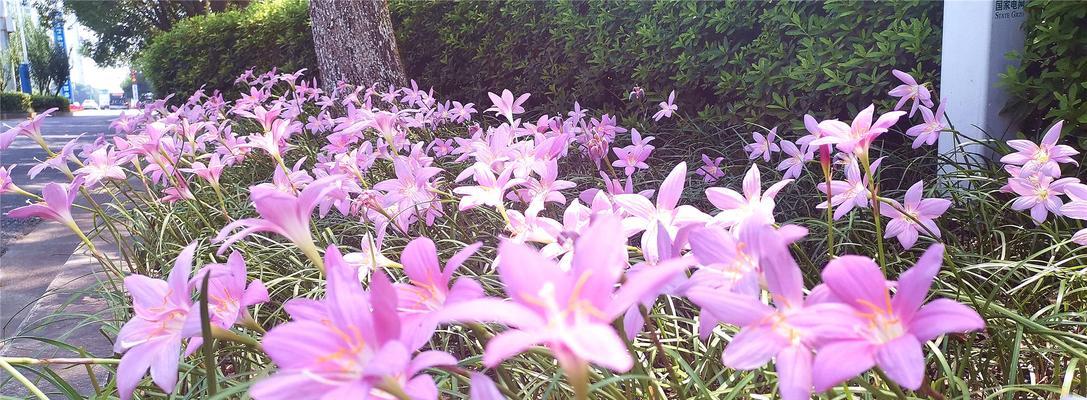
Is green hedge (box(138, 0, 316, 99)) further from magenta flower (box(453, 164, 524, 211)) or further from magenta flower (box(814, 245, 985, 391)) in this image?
magenta flower (box(814, 245, 985, 391))

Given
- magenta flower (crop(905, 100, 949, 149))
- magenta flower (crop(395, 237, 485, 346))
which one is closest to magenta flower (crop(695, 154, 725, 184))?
magenta flower (crop(905, 100, 949, 149))

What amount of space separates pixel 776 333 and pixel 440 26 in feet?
18.2

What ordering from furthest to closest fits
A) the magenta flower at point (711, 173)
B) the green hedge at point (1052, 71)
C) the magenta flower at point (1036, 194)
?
the magenta flower at point (711, 173) → the green hedge at point (1052, 71) → the magenta flower at point (1036, 194)

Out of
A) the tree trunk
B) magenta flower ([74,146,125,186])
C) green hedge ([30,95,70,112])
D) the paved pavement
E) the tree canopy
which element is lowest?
the paved pavement

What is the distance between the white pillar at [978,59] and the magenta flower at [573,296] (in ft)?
8.09

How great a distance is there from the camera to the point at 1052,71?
2.41m

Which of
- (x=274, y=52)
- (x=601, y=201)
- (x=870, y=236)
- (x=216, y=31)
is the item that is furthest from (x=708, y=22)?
(x=216, y=31)

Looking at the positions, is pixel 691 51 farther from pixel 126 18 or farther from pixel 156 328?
pixel 126 18

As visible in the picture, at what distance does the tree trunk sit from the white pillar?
332cm

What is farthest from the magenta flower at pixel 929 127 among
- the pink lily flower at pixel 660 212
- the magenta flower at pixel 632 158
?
the pink lily flower at pixel 660 212

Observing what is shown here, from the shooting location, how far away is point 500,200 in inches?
43.3

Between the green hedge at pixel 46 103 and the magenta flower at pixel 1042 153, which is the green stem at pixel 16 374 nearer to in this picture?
the magenta flower at pixel 1042 153

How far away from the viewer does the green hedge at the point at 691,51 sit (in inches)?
115

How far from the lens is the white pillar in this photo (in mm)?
2463
